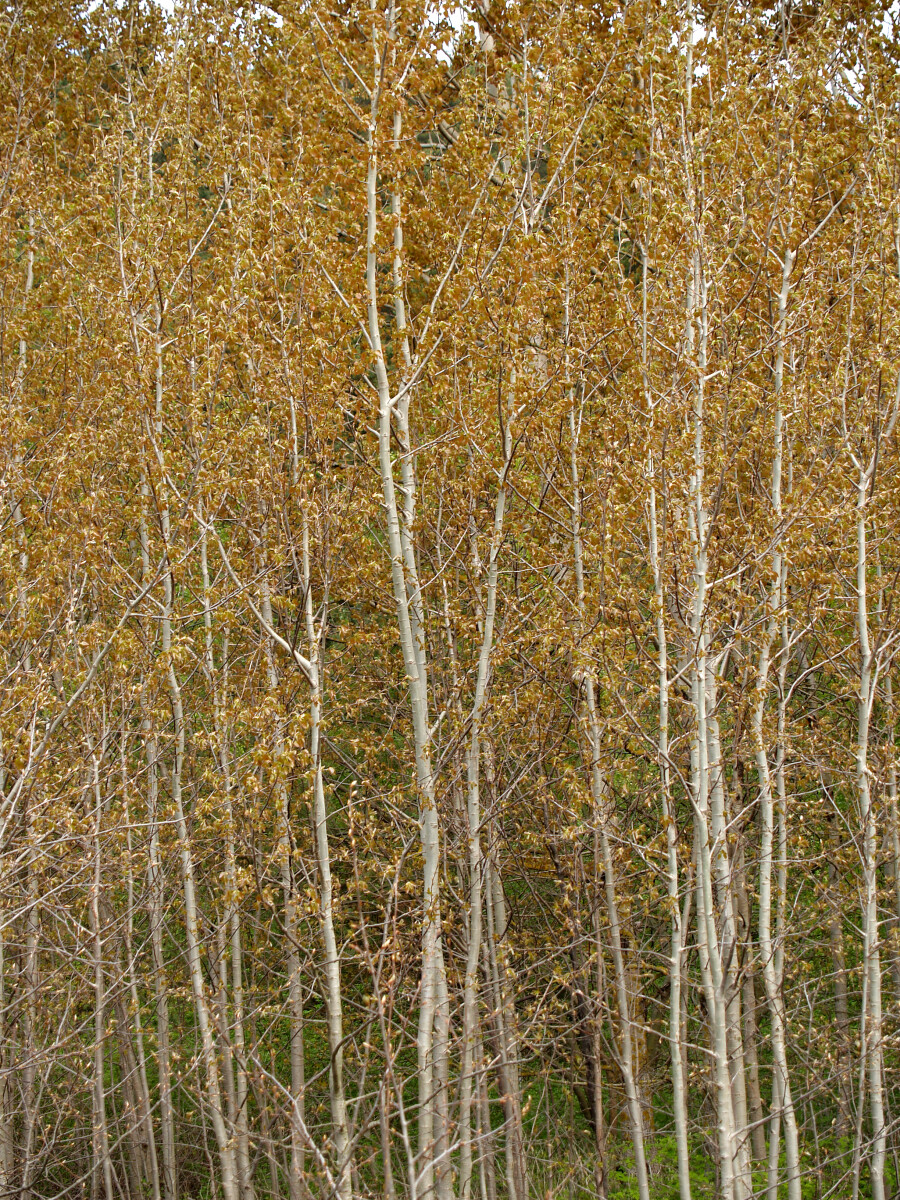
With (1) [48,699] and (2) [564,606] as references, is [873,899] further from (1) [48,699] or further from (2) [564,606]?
(1) [48,699]

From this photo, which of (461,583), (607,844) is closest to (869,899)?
(607,844)

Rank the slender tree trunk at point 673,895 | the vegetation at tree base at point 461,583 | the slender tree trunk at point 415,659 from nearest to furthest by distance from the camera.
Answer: the slender tree trunk at point 415,659
the slender tree trunk at point 673,895
the vegetation at tree base at point 461,583

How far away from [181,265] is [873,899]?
7681 mm

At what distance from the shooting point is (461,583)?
11.0 meters

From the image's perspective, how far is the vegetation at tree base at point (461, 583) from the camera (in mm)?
7812

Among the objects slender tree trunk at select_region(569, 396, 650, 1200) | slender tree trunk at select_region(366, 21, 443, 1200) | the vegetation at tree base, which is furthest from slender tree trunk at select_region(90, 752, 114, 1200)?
slender tree trunk at select_region(569, 396, 650, 1200)

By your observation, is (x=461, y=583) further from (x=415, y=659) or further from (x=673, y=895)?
(x=673, y=895)

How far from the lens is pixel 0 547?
7539 mm

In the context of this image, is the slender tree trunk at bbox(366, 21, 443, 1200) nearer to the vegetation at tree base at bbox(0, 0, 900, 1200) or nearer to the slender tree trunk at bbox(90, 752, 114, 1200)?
the vegetation at tree base at bbox(0, 0, 900, 1200)

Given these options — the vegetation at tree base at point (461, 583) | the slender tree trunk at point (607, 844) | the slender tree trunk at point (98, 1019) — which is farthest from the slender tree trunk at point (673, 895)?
the slender tree trunk at point (98, 1019)

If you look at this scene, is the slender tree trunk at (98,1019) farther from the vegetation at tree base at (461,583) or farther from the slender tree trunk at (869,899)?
the slender tree trunk at (869,899)

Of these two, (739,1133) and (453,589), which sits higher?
(453,589)

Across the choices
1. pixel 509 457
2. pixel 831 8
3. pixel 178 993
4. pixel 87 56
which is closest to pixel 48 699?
pixel 178 993

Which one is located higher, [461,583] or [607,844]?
[461,583]
